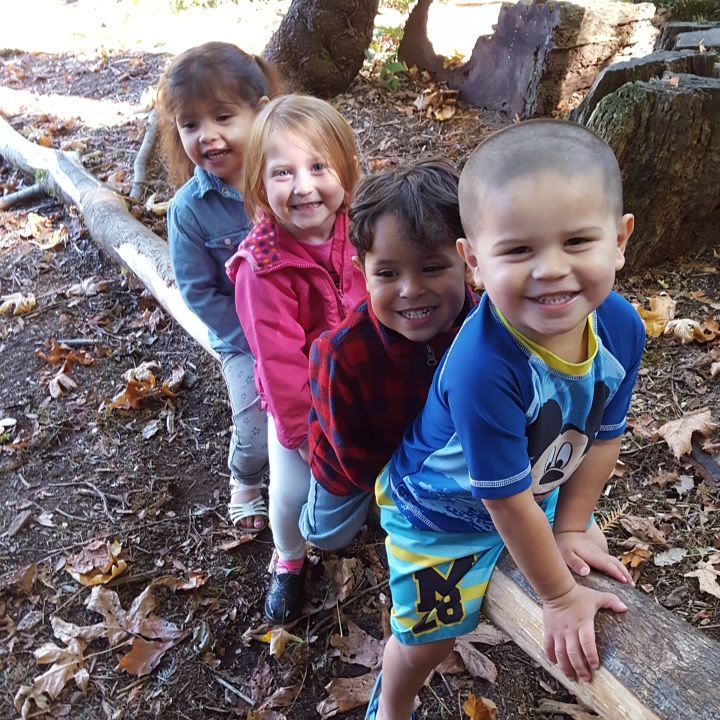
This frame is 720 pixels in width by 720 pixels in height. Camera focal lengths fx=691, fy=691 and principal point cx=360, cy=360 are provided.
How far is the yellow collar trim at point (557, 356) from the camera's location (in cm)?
148

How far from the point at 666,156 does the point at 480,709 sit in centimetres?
312

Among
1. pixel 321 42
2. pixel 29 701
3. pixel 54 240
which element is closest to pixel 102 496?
pixel 29 701

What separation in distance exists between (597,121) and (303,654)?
10.5 ft

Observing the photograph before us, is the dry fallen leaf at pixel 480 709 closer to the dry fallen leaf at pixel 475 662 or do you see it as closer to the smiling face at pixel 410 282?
the dry fallen leaf at pixel 475 662

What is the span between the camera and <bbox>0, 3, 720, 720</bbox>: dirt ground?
287 cm

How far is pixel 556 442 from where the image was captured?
1.65 meters

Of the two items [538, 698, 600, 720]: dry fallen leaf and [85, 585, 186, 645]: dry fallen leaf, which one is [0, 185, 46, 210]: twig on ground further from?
[538, 698, 600, 720]: dry fallen leaf

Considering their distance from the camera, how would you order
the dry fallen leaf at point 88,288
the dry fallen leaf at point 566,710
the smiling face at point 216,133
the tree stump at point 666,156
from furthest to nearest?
the dry fallen leaf at point 88,288 → the tree stump at point 666,156 → the smiling face at point 216,133 → the dry fallen leaf at point 566,710

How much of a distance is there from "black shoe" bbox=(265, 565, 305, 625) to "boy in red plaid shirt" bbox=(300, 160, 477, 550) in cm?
98

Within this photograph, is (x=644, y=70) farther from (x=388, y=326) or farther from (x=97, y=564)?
(x=97, y=564)

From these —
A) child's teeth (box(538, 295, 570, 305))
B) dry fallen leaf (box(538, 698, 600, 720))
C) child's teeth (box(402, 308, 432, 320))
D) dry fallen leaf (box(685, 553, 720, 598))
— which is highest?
child's teeth (box(538, 295, 570, 305))

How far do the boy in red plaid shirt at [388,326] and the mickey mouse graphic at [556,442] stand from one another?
401 mm

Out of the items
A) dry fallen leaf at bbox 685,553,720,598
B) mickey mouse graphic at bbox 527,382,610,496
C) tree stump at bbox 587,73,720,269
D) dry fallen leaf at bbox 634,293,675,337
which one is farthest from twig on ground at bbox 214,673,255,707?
tree stump at bbox 587,73,720,269

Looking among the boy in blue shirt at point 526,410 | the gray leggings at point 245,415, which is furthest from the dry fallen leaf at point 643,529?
the gray leggings at point 245,415
